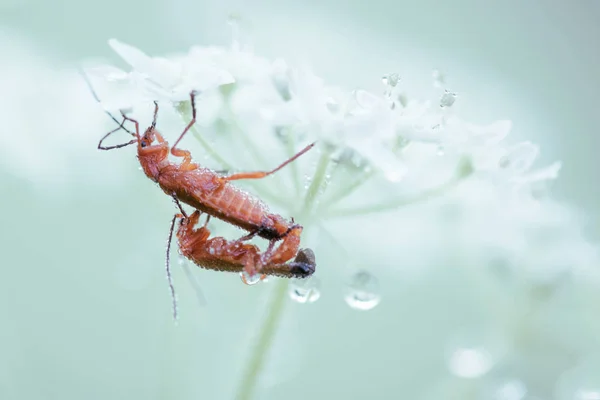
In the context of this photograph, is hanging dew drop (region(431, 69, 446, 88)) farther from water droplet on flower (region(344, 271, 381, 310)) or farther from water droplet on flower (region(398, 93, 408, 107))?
water droplet on flower (region(344, 271, 381, 310))

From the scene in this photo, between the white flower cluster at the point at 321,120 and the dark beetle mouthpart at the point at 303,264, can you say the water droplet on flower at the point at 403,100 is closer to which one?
the white flower cluster at the point at 321,120

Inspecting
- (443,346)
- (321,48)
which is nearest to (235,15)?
(443,346)

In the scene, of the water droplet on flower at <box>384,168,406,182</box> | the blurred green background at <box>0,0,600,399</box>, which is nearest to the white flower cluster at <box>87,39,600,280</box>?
the water droplet on flower at <box>384,168,406,182</box>

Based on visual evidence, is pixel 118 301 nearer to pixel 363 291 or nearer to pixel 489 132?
pixel 363 291

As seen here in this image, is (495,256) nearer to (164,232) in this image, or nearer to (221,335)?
(221,335)

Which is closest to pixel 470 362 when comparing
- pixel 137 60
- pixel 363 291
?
pixel 363 291

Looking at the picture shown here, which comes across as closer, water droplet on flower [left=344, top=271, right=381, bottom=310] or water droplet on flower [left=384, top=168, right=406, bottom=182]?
water droplet on flower [left=384, top=168, right=406, bottom=182]
